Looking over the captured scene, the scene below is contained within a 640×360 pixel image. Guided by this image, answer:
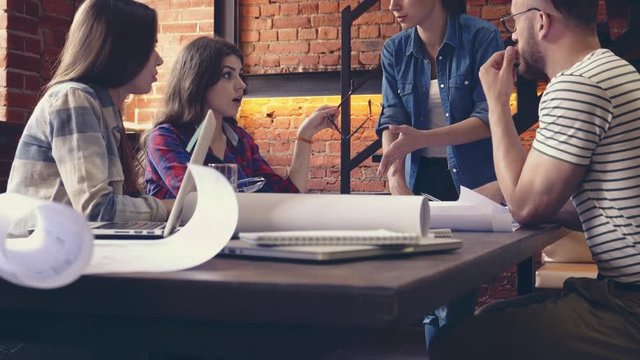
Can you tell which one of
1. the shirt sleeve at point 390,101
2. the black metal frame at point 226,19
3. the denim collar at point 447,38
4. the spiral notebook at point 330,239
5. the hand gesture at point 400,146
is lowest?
the hand gesture at point 400,146

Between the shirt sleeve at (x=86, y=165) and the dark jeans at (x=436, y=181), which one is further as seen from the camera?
the dark jeans at (x=436, y=181)

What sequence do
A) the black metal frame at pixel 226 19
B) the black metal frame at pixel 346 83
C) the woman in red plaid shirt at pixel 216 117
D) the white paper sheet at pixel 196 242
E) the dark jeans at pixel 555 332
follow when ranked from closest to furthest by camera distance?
the white paper sheet at pixel 196 242 < the dark jeans at pixel 555 332 < the woman in red plaid shirt at pixel 216 117 < the black metal frame at pixel 346 83 < the black metal frame at pixel 226 19

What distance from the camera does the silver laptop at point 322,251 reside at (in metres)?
0.67

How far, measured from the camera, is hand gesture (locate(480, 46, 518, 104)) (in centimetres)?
162

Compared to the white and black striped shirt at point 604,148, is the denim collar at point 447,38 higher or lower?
higher

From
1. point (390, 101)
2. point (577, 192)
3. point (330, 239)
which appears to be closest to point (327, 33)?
point (390, 101)

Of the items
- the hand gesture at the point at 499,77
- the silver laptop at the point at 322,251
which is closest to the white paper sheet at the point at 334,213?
the silver laptop at the point at 322,251

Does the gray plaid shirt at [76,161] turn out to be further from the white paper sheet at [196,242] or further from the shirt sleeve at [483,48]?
the shirt sleeve at [483,48]

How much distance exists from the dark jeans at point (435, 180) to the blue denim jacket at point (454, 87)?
0.02 metres

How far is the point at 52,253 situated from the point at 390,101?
1932mm

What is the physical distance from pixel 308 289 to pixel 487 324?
0.66m

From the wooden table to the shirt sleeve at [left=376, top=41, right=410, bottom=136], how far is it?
1.74 metres

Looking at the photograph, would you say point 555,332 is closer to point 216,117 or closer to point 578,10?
point 578,10

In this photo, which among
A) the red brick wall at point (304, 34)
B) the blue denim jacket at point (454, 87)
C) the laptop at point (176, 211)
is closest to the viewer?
the laptop at point (176, 211)
